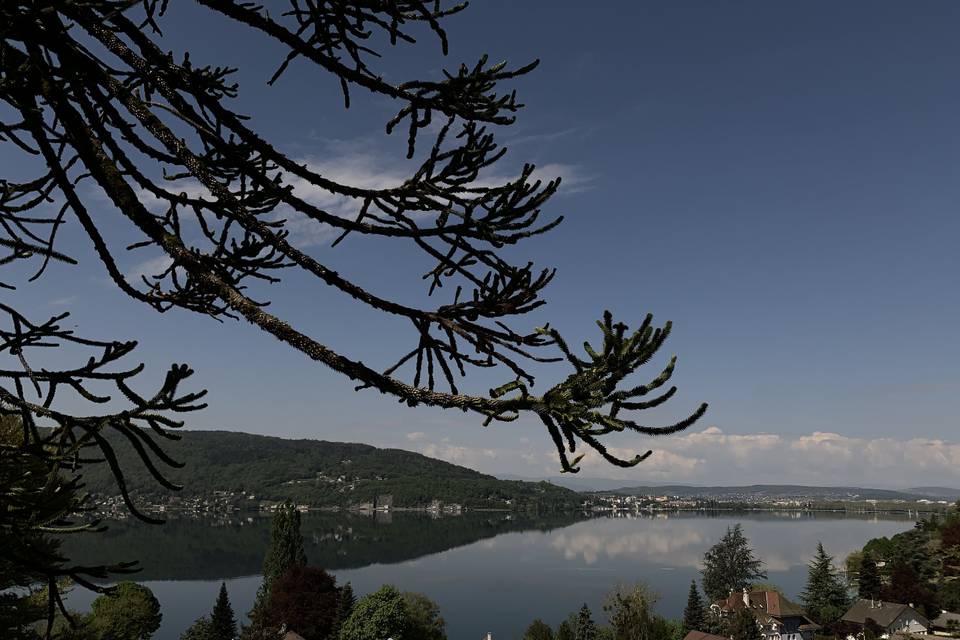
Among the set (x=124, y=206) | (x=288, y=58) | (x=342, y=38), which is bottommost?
(x=124, y=206)

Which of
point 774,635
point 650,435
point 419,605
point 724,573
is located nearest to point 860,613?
point 774,635

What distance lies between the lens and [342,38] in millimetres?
4352

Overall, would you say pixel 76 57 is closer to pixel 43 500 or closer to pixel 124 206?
pixel 124 206

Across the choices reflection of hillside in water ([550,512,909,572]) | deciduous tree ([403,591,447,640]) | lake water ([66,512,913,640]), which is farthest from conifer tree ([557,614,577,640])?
reflection of hillside in water ([550,512,909,572])

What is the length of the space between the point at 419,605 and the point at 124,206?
42531 mm

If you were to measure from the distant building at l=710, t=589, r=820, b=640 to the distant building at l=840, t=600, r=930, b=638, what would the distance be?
3.56 metres

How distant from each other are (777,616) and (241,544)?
394ft

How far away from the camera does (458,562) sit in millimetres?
122250

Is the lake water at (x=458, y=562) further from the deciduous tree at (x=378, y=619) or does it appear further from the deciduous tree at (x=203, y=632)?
the deciduous tree at (x=378, y=619)

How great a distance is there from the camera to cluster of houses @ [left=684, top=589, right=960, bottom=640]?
156 ft

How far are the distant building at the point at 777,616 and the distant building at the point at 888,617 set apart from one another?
3.56m

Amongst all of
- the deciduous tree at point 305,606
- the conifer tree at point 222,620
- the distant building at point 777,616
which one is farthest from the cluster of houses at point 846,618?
the conifer tree at point 222,620

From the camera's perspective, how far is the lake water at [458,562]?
255 feet

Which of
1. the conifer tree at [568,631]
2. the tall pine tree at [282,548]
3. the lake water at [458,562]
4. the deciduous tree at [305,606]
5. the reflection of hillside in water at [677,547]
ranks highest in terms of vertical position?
the tall pine tree at [282,548]
